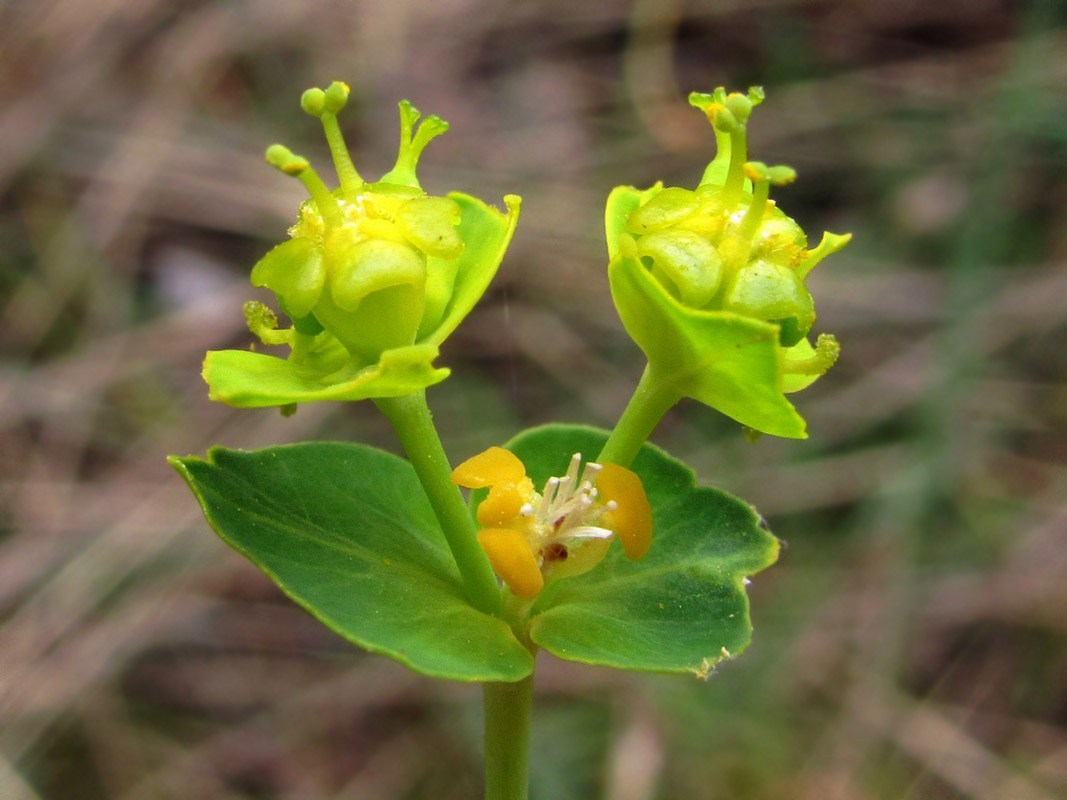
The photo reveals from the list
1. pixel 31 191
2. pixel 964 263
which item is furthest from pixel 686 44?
pixel 31 191

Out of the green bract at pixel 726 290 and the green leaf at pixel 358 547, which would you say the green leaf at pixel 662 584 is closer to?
the green leaf at pixel 358 547

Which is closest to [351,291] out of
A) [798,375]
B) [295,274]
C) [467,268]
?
[295,274]

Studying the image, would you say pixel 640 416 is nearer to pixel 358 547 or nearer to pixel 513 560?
pixel 513 560

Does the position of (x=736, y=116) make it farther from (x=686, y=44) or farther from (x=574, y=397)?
(x=686, y=44)

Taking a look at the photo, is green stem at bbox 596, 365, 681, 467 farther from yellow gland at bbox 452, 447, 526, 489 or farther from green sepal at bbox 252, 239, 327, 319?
green sepal at bbox 252, 239, 327, 319

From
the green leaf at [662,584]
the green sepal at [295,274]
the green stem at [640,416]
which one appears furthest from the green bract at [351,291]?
the green leaf at [662,584]

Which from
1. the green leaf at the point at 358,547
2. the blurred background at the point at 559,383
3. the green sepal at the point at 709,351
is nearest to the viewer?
the green sepal at the point at 709,351

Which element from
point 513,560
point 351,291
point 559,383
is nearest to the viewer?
point 351,291
